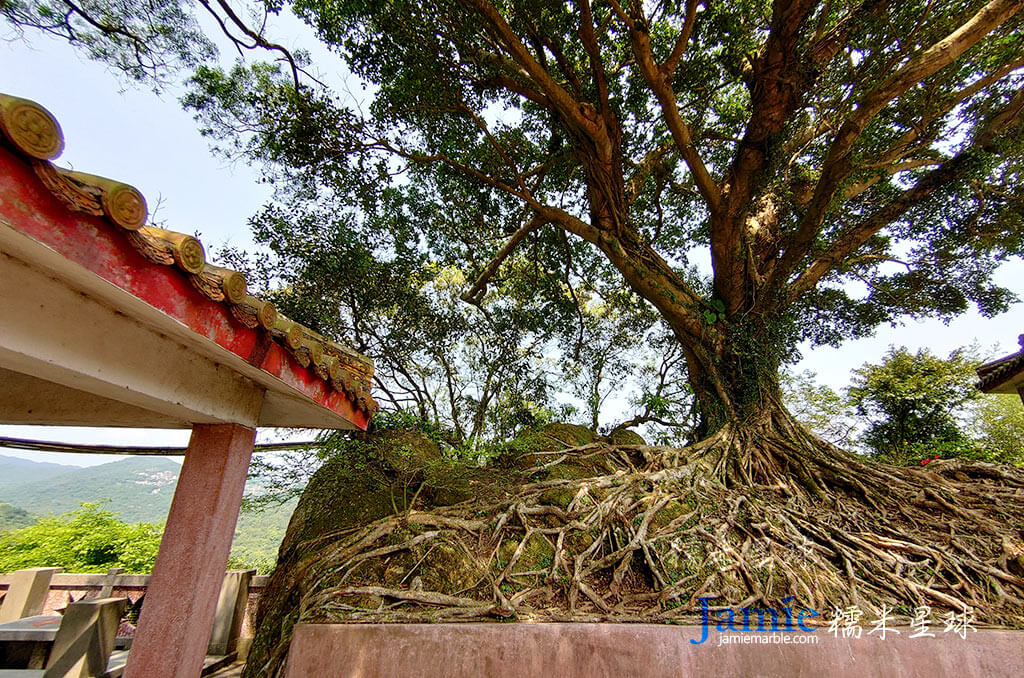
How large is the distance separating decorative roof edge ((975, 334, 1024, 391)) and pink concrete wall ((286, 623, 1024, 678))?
17.2 feet

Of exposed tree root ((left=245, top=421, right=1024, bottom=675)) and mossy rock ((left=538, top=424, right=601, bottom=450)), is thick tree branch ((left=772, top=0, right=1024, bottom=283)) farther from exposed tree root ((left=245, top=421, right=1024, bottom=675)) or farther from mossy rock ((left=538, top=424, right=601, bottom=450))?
mossy rock ((left=538, top=424, right=601, bottom=450))

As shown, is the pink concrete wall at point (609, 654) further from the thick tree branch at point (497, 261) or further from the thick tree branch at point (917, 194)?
the thick tree branch at point (497, 261)

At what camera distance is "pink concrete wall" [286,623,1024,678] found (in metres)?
2.58

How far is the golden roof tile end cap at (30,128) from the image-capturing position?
1.10 m

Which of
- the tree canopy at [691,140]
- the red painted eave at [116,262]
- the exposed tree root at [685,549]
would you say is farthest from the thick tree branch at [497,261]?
the red painted eave at [116,262]

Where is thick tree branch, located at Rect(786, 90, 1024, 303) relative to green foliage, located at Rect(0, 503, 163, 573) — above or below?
above

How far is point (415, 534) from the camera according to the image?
12.0 ft

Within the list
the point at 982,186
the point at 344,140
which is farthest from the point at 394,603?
the point at 982,186

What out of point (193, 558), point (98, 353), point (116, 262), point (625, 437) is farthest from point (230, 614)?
point (116, 262)

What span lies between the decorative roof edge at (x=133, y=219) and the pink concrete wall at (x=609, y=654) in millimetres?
1728

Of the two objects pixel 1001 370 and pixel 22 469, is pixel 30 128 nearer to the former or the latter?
pixel 1001 370

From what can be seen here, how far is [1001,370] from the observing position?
21.2 feet

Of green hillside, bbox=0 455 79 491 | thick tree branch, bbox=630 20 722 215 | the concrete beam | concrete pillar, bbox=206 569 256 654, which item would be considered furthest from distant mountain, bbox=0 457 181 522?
thick tree branch, bbox=630 20 722 215

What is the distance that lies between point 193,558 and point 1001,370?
393 inches
